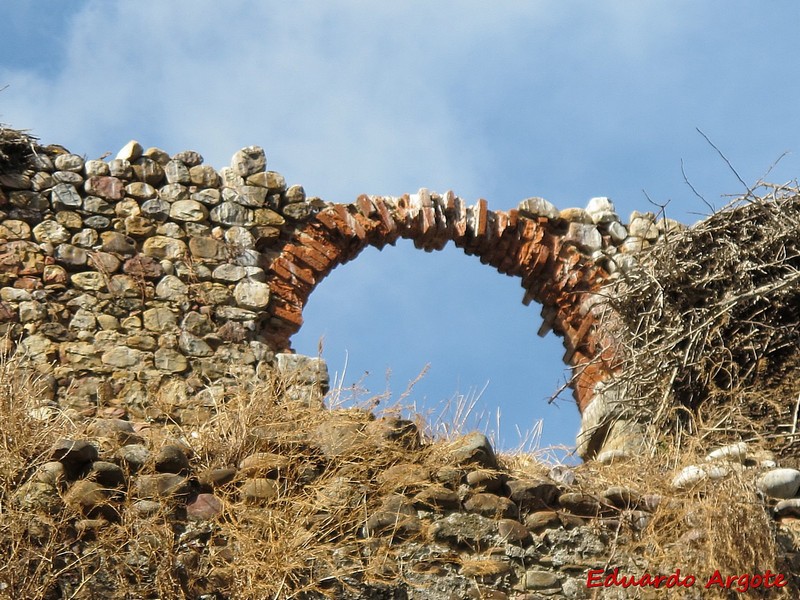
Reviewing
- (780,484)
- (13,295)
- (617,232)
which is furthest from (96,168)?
(780,484)

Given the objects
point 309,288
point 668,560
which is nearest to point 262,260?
point 309,288

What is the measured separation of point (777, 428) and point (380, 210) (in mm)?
2849

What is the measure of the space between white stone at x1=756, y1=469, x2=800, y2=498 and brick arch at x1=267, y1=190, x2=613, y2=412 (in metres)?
2.13

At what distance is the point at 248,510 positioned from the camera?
475 cm

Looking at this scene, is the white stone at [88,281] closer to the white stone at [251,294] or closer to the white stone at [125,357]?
the white stone at [125,357]

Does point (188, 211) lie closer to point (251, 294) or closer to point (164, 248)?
point (164, 248)

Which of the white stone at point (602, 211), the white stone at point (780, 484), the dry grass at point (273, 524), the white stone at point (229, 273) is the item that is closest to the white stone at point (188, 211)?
the white stone at point (229, 273)

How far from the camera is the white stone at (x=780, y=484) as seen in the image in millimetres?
5465

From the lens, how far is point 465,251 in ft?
27.1

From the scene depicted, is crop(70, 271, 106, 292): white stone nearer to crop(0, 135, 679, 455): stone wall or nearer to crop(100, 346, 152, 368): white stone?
crop(0, 135, 679, 455): stone wall

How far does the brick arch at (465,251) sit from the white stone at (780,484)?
84.0 inches

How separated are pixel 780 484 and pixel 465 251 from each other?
3.28 m

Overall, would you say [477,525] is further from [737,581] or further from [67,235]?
[67,235]

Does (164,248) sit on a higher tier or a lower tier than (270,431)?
Answer: higher
